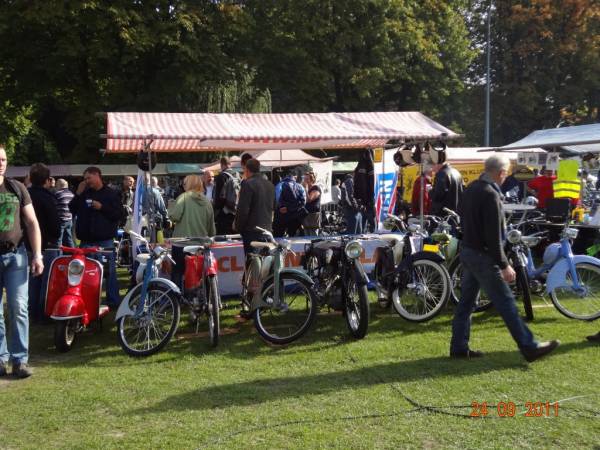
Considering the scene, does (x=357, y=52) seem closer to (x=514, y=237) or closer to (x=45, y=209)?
(x=514, y=237)

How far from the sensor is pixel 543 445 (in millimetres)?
3562

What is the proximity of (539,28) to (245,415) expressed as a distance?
32.8 metres

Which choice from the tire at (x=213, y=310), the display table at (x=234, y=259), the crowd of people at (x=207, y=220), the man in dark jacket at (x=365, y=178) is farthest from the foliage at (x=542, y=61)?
the tire at (x=213, y=310)

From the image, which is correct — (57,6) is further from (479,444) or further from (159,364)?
(479,444)

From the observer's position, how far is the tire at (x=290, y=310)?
5805mm

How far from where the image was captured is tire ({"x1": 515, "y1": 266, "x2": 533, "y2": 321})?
6312 mm

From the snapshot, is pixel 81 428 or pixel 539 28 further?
pixel 539 28

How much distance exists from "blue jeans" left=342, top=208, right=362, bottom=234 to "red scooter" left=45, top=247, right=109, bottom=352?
25.3 feet

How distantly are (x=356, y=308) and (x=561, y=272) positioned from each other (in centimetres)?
214

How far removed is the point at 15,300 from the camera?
16.1 ft

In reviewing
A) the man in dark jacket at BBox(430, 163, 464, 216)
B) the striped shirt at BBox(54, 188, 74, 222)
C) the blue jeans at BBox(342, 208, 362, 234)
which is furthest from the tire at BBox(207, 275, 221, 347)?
the blue jeans at BBox(342, 208, 362, 234)

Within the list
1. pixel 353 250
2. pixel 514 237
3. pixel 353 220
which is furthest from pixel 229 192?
pixel 514 237

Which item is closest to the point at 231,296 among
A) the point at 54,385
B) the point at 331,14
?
the point at 54,385
